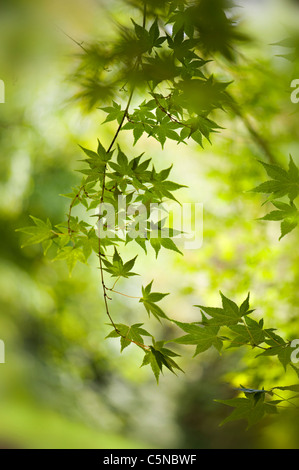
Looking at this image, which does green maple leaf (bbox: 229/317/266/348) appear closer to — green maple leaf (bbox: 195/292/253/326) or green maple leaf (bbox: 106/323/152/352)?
green maple leaf (bbox: 195/292/253/326)

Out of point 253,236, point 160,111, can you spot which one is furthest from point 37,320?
point 160,111

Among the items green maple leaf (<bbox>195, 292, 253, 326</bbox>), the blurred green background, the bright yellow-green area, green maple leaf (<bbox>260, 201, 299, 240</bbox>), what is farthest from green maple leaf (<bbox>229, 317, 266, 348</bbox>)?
the bright yellow-green area

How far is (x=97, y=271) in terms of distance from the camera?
2.08 metres

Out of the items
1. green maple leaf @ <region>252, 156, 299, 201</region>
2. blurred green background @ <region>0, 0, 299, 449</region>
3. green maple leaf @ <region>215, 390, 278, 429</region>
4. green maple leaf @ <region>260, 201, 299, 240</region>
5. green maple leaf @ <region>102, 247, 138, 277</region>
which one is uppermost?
blurred green background @ <region>0, 0, 299, 449</region>

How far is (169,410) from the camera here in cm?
226

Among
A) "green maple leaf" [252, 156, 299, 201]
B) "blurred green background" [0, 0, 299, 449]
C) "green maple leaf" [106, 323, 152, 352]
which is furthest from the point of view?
"blurred green background" [0, 0, 299, 449]

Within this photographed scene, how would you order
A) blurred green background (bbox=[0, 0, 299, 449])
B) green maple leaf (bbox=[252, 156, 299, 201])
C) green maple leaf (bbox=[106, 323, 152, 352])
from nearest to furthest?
1. green maple leaf (bbox=[252, 156, 299, 201])
2. green maple leaf (bbox=[106, 323, 152, 352])
3. blurred green background (bbox=[0, 0, 299, 449])

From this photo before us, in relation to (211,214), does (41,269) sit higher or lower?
lower

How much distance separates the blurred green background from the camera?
4.19 ft

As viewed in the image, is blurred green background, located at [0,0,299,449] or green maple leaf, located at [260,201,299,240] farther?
blurred green background, located at [0,0,299,449]

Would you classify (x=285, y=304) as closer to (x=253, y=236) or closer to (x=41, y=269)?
(x=253, y=236)

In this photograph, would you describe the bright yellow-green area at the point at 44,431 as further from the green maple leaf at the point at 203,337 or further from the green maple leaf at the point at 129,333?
the green maple leaf at the point at 203,337

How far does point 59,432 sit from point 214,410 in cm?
103

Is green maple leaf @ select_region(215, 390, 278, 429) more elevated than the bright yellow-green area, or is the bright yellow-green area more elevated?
the bright yellow-green area
